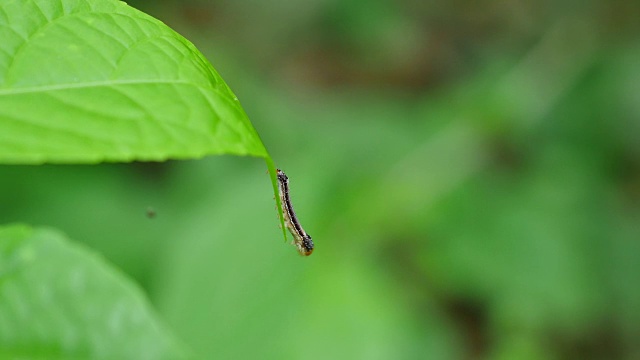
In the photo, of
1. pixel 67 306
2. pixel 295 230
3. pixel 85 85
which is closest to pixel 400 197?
pixel 295 230

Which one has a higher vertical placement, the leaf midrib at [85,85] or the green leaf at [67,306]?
the leaf midrib at [85,85]

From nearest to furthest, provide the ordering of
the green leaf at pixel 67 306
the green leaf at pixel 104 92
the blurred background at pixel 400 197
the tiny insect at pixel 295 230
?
the green leaf at pixel 104 92
the green leaf at pixel 67 306
the tiny insect at pixel 295 230
the blurred background at pixel 400 197

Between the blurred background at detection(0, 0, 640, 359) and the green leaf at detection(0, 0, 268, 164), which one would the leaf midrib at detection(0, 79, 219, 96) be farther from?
the blurred background at detection(0, 0, 640, 359)

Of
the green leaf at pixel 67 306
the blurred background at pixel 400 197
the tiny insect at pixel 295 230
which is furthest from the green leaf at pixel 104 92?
the blurred background at pixel 400 197

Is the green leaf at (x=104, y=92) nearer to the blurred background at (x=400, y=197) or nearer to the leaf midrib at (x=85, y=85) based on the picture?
the leaf midrib at (x=85, y=85)

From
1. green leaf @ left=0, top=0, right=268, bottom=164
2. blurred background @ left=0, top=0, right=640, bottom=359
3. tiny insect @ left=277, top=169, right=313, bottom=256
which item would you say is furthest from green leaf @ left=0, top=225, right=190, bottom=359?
blurred background @ left=0, top=0, right=640, bottom=359

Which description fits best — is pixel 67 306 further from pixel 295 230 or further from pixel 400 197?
pixel 400 197
